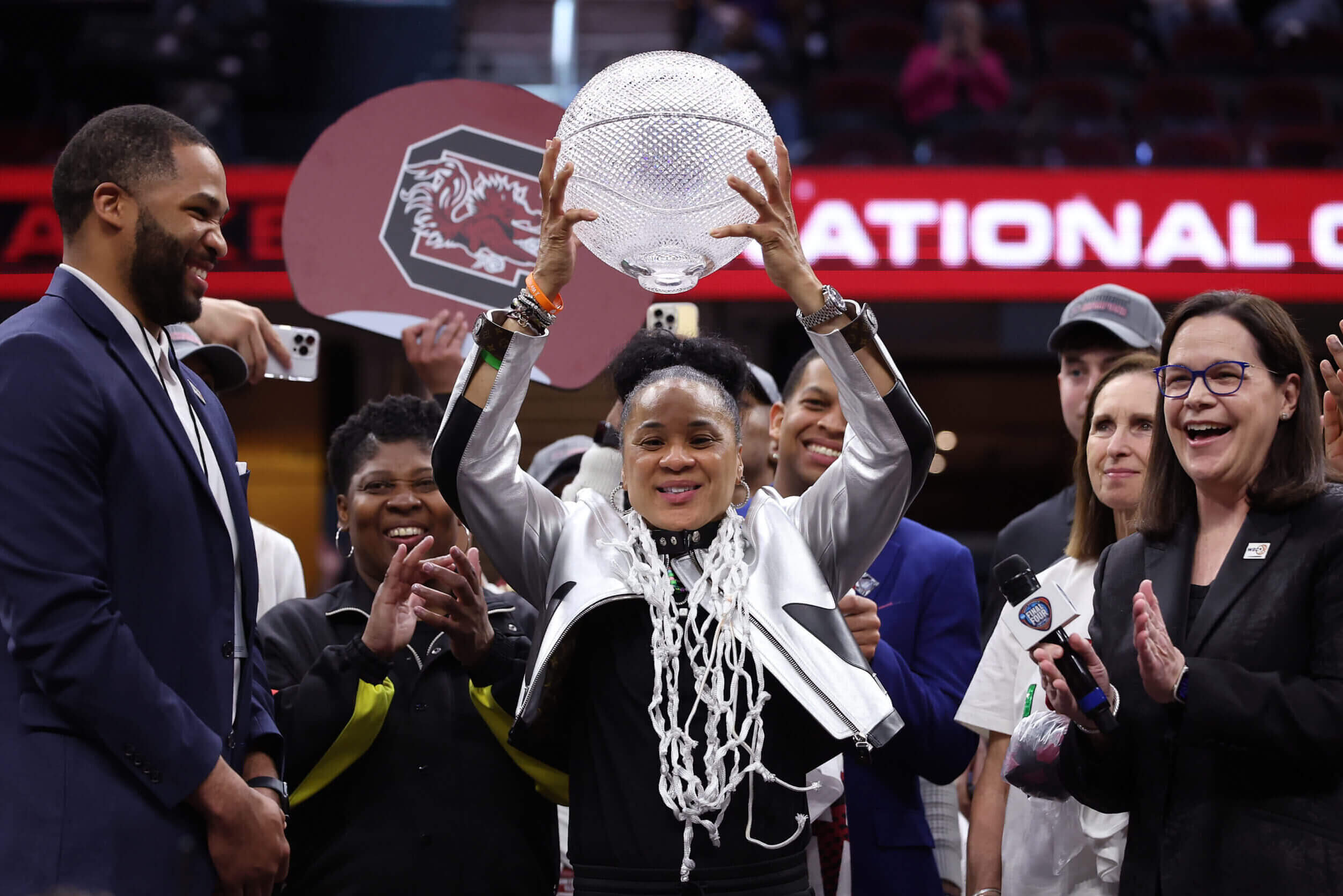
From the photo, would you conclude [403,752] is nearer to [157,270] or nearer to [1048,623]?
[157,270]

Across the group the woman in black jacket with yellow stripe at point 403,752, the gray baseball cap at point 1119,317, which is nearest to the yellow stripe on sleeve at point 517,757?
the woman in black jacket with yellow stripe at point 403,752

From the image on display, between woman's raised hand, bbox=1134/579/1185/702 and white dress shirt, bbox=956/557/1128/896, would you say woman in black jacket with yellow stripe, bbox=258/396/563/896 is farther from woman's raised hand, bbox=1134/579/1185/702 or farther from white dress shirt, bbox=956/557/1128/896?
woman's raised hand, bbox=1134/579/1185/702

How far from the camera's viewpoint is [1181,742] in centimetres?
231

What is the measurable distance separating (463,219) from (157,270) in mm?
1005

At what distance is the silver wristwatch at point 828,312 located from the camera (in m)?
2.37

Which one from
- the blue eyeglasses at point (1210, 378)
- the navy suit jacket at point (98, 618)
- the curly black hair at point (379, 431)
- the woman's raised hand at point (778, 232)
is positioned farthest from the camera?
the curly black hair at point (379, 431)

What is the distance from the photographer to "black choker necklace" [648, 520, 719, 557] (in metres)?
2.41

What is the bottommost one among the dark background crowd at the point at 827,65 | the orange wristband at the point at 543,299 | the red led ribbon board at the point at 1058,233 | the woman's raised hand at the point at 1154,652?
the woman's raised hand at the point at 1154,652

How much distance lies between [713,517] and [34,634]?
1.04m

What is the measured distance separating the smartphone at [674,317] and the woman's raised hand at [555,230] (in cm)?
65

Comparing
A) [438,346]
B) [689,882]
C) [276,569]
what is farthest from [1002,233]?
[689,882]

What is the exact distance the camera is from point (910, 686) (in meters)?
2.77

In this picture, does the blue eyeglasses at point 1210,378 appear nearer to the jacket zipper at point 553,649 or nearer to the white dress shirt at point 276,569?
the jacket zipper at point 553,649

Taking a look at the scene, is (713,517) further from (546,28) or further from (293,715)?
(546,28)
